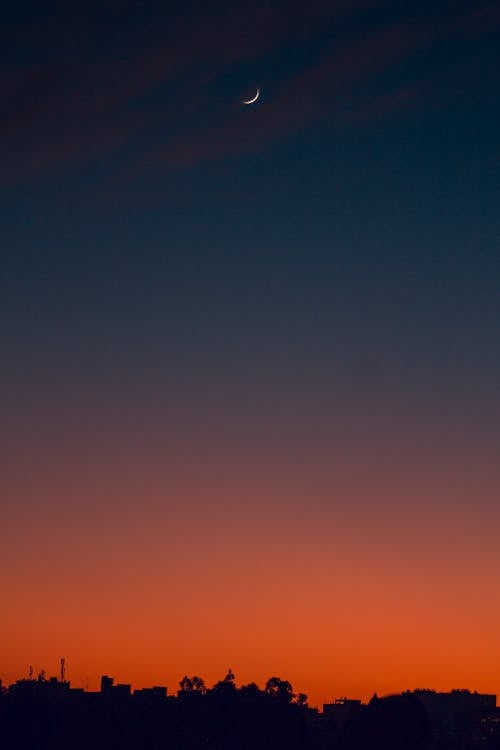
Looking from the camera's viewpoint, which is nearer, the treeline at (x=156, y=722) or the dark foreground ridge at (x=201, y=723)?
the dark foreground ridge at (x=201, y=723)

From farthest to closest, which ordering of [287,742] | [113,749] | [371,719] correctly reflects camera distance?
1. [287,742]
2. [113,749]
3. [371,719]

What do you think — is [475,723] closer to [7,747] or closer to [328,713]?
[328,713]

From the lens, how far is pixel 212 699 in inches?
5032

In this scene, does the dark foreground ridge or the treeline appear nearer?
the dark foreground ridge

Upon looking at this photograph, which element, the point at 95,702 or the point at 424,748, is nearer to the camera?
the point at 424,748

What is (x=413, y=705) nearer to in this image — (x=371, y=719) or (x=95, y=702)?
(x=371, y=719)

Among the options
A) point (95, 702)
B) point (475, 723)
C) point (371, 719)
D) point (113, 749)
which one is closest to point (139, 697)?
point (95, 702)

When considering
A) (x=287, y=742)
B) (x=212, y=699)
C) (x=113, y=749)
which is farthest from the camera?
(x=212, y=699)

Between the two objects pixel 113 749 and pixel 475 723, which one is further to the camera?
pixel 475 723

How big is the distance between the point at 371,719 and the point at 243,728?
80.8 feet

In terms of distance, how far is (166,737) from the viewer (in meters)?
113

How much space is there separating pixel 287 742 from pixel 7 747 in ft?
88.4

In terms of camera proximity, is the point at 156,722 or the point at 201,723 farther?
the point at 201,723

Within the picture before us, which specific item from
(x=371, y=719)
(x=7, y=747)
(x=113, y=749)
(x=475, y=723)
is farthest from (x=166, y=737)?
(x=475, y=723)
